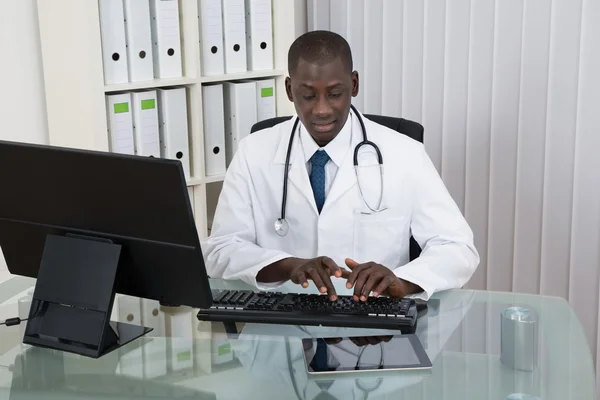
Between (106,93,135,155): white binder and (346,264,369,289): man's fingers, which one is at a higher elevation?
(106,93,135,155): white binder

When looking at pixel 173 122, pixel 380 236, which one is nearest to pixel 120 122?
pixel 173 122

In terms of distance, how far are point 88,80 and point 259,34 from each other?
0.68m

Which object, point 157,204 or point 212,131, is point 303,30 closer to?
point 212,131

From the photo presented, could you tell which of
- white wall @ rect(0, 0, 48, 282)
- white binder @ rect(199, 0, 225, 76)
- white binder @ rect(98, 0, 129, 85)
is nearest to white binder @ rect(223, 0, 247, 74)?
white binder @ rect(199, 0, 225, 76)

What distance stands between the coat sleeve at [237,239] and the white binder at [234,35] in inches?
31.2

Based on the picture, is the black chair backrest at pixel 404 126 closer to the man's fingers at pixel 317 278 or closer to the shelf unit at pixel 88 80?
the man's fingers at pixel 317 278

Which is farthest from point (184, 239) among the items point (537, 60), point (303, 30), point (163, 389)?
point (303, 30)

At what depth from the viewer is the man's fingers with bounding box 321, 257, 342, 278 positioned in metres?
1.70

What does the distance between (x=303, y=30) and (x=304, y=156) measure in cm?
130

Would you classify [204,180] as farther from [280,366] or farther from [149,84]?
[280,366]

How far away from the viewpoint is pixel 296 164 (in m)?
2.15

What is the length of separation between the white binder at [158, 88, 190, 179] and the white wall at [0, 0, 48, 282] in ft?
1.28

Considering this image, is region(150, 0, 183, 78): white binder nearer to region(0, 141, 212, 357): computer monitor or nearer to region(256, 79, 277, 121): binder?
region(256, 79, 277, 121): binder

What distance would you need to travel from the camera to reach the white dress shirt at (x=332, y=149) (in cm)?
213
